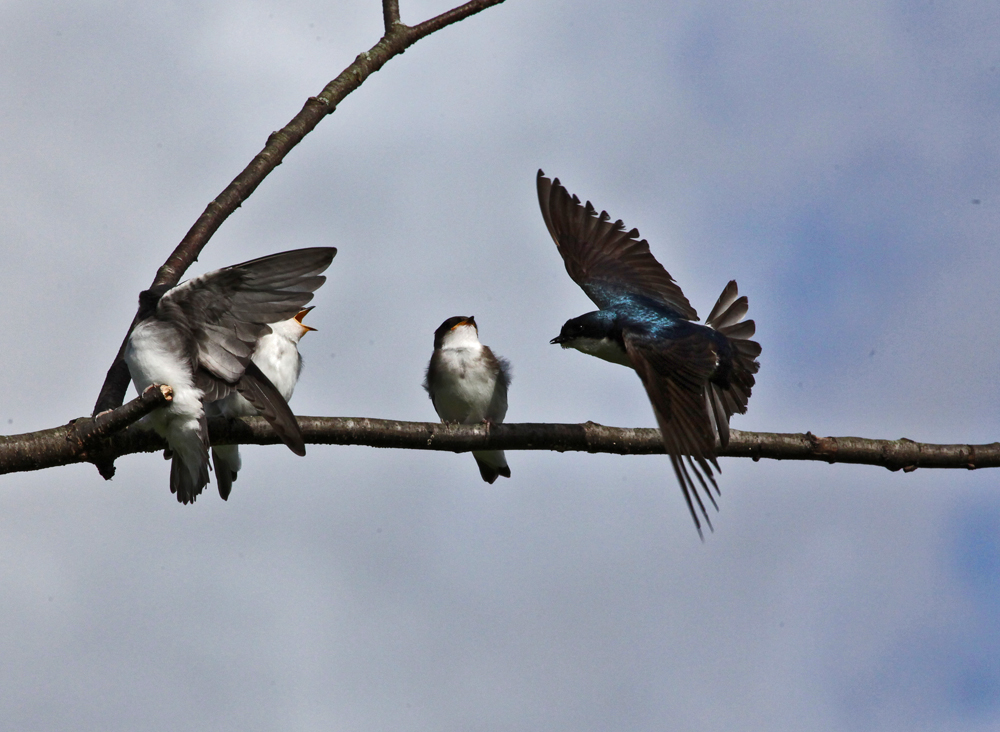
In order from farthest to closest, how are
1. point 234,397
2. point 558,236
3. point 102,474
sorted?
point 558,236
point 234,397
point 102,474

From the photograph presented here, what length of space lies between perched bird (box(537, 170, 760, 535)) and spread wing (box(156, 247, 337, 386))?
65.8 inches

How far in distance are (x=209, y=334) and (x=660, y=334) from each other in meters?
2.88

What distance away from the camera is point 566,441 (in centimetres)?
431

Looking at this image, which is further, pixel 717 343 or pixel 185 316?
pixel 717 343

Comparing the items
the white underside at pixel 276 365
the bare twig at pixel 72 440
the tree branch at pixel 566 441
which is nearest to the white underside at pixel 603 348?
the white underside at pixel 276 365

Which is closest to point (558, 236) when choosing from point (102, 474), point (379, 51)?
point (379, 51)

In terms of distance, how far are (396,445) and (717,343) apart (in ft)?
9.65

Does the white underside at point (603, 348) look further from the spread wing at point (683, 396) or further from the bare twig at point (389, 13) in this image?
the bare twig at point (389, 13)

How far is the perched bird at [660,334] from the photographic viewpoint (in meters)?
4.89

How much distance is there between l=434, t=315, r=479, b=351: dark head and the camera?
7660 millimetres

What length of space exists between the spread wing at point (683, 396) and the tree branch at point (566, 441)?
141mm

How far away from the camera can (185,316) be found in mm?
4484

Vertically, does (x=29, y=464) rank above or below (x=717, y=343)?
below

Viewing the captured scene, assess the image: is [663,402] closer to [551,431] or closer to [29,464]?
[551,431]
